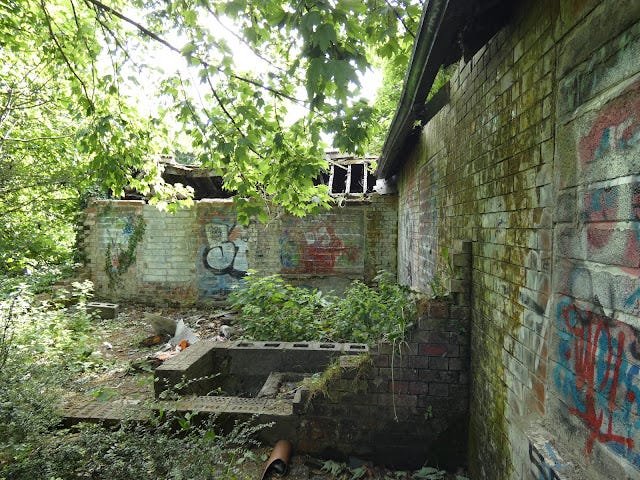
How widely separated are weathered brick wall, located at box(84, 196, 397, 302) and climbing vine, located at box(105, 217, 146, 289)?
3 centimetres

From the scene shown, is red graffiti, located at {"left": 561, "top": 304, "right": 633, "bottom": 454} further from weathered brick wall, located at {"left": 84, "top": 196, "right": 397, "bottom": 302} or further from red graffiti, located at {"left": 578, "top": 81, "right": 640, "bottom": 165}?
weathered brick wall, located at {"left": 84, "top": 196, "right": 397, "bottom": 302}

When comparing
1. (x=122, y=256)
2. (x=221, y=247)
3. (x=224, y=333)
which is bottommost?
(x=224, y=333)

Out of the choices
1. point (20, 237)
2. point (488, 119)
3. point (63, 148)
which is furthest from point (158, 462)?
point (20, 237)

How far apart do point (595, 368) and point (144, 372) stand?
18.1 ft

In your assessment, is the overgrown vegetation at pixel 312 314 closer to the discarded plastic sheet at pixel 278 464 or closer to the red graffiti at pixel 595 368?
the discarded plastic sheet at pixel 278 464

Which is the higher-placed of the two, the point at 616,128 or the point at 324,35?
the point at 324,35

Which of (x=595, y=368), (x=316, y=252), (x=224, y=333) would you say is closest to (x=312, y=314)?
(x=224, y=333)

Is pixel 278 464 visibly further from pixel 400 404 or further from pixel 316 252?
pixel 316 252

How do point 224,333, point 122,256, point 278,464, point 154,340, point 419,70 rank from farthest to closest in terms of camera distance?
point 122,256, point 224,333, point 154,340, point 278,464, point 419,70

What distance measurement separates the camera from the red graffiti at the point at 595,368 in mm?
1250

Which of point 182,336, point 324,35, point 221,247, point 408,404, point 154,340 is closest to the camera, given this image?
point 324,35

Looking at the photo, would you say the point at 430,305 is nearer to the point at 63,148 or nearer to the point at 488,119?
the point at 488,119

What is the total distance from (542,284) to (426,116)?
3.17 m

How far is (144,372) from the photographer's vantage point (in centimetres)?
516
